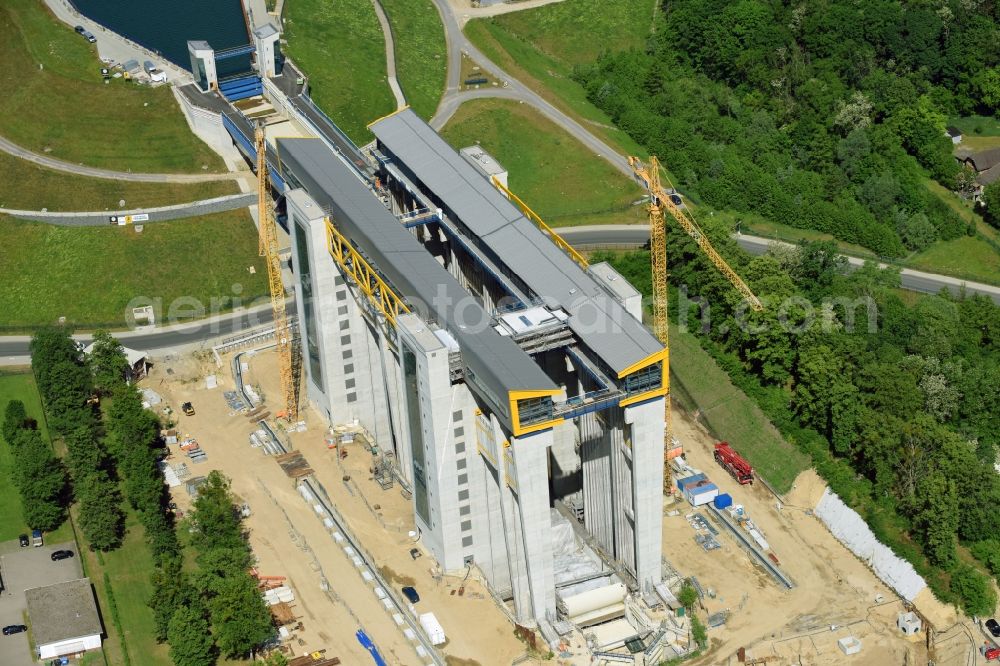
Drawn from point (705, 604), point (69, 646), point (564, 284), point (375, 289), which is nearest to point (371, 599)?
point (69, 646)

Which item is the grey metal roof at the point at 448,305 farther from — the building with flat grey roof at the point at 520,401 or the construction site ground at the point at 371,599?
the construction site ground at the point at 371,599

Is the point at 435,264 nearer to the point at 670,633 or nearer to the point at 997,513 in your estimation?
the point at 670,633

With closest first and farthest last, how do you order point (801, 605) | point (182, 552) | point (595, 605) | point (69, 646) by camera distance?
point (69, 646) < point (595, 605) < point (801, 605) < point (182, 552)

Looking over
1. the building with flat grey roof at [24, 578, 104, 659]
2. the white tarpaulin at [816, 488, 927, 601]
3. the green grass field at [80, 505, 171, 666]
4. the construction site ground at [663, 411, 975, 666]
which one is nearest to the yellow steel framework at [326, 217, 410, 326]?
the green grass field at [80, 505, 171, 666]

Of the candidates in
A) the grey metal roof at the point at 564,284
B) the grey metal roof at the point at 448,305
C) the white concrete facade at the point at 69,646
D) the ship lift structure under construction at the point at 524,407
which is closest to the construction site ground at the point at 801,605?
the ship lift structure under construction at the point at 524,407

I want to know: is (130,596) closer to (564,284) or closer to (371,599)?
(371,599)

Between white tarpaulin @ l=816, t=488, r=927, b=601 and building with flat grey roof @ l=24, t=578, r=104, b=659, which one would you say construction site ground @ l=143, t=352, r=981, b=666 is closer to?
white tarpaulin @ l=816, t=488, r=927, b=601
